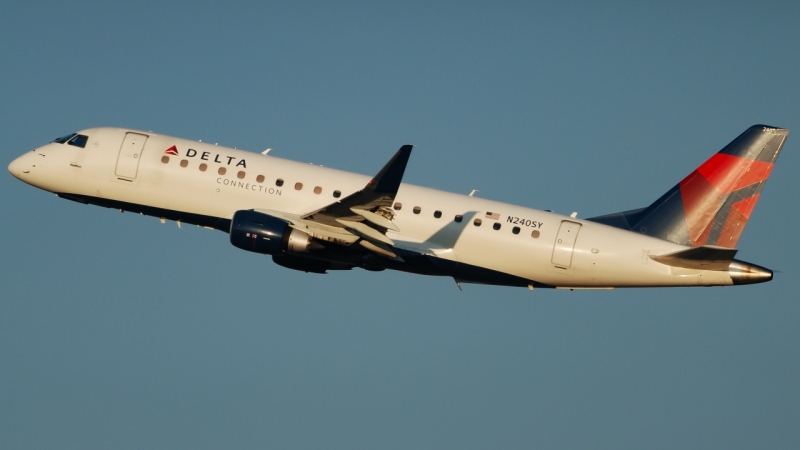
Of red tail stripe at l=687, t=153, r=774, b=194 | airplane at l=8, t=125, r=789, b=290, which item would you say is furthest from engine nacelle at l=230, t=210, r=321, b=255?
red tail stripe at l=687, t=153, r=774, b=194

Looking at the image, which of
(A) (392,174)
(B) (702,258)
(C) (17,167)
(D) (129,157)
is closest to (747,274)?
(B) (702,258)

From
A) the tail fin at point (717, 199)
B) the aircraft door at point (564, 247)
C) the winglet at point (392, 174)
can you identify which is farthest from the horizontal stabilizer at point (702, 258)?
the winglet at point (392, 174)

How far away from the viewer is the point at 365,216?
41.0 metres

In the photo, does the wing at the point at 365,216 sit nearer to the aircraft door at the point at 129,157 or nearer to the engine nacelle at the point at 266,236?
the engine nacelle at the point at 266,236

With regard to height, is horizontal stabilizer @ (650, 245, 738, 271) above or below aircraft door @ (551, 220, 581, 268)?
above

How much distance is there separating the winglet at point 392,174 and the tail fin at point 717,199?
1177 cm

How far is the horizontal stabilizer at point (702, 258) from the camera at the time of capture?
4097 cm

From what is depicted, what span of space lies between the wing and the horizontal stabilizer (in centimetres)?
1165

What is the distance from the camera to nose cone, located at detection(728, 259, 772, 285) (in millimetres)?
41906

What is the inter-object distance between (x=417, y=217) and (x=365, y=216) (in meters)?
3.80

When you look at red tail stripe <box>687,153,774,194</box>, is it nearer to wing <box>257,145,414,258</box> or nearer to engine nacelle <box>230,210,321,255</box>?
wing <box>257,145,414,258</box>

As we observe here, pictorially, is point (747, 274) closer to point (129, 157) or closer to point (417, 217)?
point (417, 217)

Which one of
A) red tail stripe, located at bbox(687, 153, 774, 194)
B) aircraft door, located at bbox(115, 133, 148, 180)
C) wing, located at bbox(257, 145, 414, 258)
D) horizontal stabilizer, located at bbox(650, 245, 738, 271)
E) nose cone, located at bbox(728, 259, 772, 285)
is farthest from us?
aircraft door, located at bbox(115, 133, 148, 180)

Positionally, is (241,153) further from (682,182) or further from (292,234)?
(682,182)
